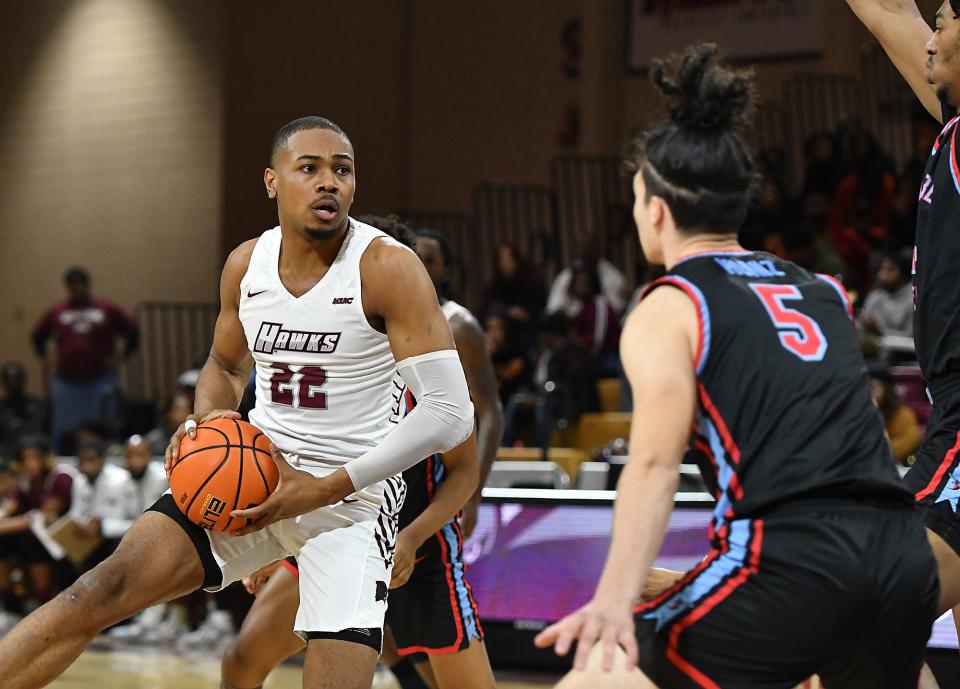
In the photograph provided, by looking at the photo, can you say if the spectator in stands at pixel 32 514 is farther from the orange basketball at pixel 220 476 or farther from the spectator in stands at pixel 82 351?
the orange basketball at pixel 220 476

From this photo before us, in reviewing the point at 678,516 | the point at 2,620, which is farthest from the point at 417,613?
the point at 2,620

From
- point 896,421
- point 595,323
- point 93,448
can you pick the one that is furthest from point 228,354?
point 595,323

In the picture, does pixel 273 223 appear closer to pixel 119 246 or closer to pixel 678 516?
pixel 119 246

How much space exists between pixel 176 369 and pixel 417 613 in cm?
1109

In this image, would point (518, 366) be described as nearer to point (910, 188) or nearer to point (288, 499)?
point (910, 188)

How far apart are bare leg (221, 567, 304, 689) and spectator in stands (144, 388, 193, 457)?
593 cm

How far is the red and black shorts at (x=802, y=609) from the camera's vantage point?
260cm

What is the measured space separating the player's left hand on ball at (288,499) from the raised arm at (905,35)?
2042 millimetres

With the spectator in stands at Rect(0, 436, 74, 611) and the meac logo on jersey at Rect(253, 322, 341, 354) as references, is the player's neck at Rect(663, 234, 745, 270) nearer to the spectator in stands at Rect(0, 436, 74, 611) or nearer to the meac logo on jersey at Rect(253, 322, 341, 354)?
the meac logo on jersey at Rect(253, 322, 341, 354)

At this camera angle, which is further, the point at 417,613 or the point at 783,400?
the point at 417,613

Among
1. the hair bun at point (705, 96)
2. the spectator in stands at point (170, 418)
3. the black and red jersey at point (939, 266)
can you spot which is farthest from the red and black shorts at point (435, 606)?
the spectator in stands at point (170, 418)

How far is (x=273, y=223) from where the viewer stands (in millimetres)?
14641

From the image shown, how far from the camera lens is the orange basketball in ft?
12.0

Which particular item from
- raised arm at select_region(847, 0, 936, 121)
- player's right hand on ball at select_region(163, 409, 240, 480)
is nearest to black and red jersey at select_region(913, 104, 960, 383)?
raised arm at select_region(847, 0, 936, 121)
